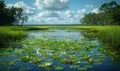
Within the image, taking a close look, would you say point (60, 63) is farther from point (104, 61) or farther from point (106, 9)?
point (106, 9)

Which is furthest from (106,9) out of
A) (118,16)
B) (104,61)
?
(104,61)

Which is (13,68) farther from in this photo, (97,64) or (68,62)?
(97,64)

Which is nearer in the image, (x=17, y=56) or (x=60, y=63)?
(x=60, y=63)

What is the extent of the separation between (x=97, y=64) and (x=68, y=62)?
1.37 m

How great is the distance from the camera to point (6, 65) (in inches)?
340

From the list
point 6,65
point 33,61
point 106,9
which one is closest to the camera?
point 6,65

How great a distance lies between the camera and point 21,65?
8680 millimetres

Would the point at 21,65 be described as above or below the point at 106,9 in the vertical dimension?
below

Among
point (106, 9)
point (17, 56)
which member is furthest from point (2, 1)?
point (17, 56)

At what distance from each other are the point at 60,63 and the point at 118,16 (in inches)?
2436

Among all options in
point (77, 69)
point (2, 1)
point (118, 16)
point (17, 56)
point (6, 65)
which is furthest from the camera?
point (118, 16)

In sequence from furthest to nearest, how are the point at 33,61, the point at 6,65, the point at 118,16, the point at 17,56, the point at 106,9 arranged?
the point at 106,9 → the point at 118,16 → the point at 17,56 → the point at 33,61 → the point at 6,65

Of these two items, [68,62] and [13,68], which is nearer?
[13,68]

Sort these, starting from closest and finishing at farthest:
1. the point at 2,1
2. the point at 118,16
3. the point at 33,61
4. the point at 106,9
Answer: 1. the point at 33,61
2. the point at 2,1
3. the point at 118,16
4. the point at 106,9
